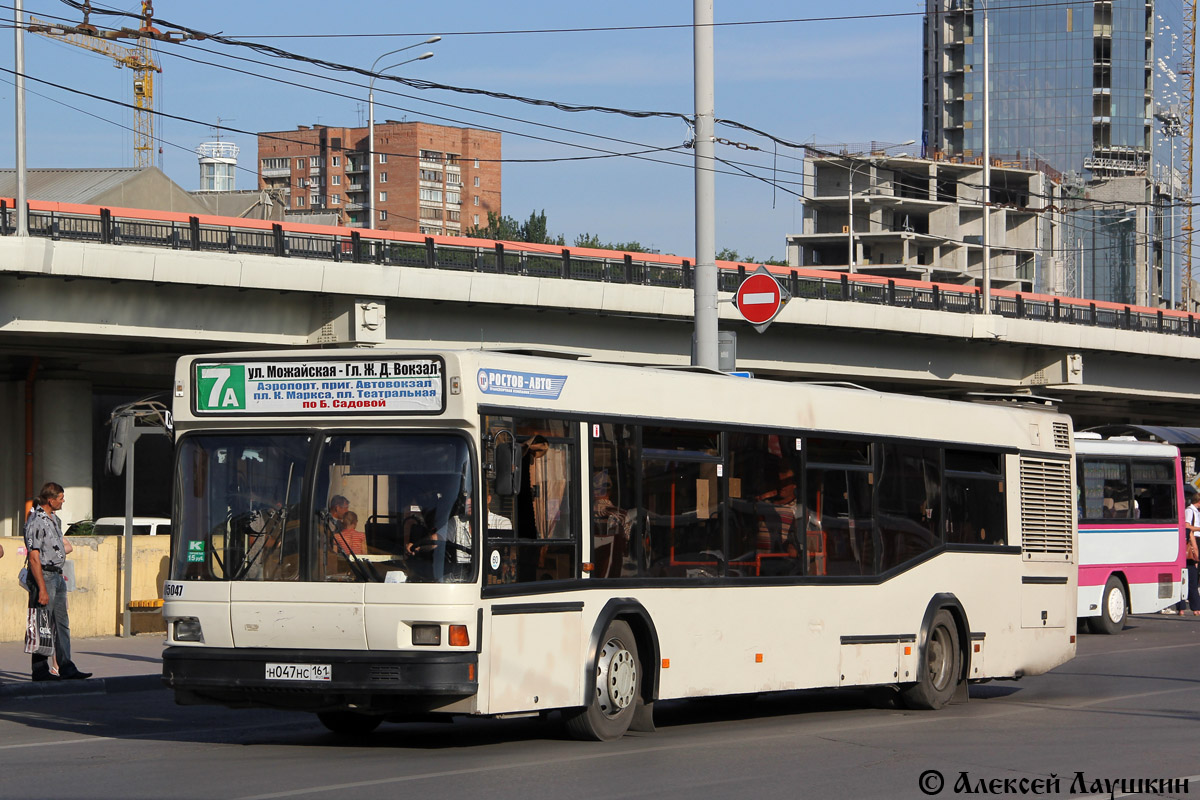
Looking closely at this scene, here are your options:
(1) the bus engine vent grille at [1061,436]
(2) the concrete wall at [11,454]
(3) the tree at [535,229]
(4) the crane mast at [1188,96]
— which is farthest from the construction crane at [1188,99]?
(1) the bus engine vent grille at [1061,436]

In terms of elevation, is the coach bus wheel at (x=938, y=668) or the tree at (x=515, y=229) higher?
the tree at (x=515, y=229)

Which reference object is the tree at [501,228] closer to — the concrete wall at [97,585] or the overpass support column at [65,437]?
the overpass support column at [65,437]

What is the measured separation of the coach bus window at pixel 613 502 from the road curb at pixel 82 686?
20.7 ft

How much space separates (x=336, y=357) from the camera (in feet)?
32.9

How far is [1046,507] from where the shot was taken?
15414 mm

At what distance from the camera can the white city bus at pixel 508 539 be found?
955 cm

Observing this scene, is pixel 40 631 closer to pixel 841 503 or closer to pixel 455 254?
pixel 841 503

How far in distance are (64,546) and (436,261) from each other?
16906 mm

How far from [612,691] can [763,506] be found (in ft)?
7.11

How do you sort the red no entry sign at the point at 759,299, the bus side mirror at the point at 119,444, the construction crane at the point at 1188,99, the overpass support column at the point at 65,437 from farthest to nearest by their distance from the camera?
1. the construction crane at the point at 1188,99
2. the overpass support column at the point at 65,437
3. the red no entry sign at the point at 759,299
4. the bus side mirror at the point at 119,444

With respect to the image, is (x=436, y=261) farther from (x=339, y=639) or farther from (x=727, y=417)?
(x=339, y=639)

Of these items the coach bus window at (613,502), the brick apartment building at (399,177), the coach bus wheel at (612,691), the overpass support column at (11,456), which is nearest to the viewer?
the coach bus wheel at (612,691)

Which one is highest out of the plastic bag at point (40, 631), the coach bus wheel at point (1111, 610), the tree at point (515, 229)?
the tree at point (515, 229)

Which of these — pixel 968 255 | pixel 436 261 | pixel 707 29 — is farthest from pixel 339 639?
pixel 968 255
